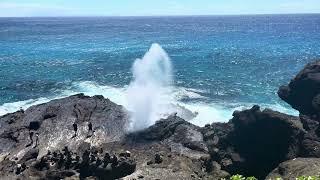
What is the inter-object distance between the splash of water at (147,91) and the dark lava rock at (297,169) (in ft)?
41.6

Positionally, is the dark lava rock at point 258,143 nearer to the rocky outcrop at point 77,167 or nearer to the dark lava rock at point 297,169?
the dark lava rock at point 297,169

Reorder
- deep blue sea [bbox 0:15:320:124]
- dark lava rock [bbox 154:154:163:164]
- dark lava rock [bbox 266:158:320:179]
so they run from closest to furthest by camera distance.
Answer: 1. dark lava rock [bbox 266:158:320:179]
2. dark lava rock [bbox 154:154:163:164]
3. deep blue sea [bbox 0:15:320:124]

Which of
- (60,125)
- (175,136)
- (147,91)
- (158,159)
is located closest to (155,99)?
(147,91)

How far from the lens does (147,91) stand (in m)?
45.2

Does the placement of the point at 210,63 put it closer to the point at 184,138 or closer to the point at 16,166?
the point at 184,138

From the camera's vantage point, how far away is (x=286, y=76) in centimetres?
7281

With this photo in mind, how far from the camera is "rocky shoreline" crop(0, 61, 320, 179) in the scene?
97.2ft

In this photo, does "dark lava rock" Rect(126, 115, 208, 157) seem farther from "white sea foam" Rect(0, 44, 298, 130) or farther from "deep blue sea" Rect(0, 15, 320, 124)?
"deep blue sea" Rect(0, 15, 320, 124)

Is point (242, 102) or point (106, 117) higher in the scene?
point (106, 117)

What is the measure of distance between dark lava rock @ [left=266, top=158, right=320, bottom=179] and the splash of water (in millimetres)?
12689

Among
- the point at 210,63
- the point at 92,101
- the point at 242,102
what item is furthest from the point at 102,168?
the point at 210,63

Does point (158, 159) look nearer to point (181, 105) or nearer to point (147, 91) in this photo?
point (147, 91)

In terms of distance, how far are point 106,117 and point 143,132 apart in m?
4.13

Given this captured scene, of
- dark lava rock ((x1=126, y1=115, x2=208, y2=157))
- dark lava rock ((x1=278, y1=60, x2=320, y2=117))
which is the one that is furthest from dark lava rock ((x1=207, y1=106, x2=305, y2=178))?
dark lava rock ((x1=278, y1=60, x2=320, y2=117))
